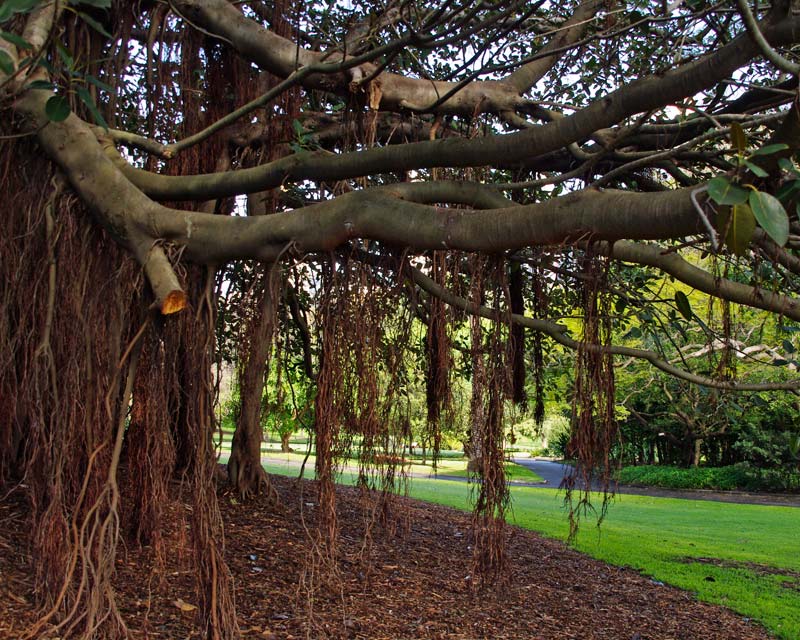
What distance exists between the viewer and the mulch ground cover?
145 inches

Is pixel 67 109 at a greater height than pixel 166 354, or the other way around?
pixel 67 109

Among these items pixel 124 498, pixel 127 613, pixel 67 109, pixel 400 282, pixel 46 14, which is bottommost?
pixel 127 613

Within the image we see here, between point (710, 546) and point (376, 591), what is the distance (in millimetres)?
5500

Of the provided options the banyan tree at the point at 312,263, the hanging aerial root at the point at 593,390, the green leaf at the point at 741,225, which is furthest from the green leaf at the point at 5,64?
the green leaf at the point at 741,225

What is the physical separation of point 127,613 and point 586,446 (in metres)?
2.36

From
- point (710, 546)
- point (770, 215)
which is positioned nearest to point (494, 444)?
point (770, 215)

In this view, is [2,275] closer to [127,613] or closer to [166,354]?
[166,354]

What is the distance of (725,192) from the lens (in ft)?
5.10

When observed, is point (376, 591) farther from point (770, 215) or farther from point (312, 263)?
point (770, 215)

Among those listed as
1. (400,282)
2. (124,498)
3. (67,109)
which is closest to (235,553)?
(124,498)

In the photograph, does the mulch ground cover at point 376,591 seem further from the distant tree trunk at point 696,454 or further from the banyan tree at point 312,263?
the distant tree trunk at point 696,454

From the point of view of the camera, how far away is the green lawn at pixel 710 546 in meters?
6.02

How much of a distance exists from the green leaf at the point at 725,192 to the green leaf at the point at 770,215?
27 millimetres

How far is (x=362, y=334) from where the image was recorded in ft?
9.56
